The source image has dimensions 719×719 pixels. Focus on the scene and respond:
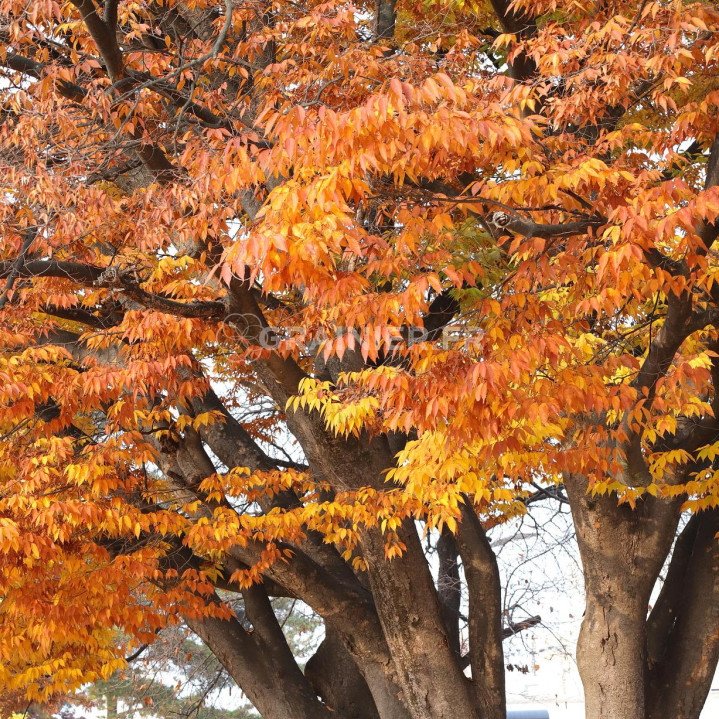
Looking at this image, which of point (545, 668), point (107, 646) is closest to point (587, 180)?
point (107, 646)

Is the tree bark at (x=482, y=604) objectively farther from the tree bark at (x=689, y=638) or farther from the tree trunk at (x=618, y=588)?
the tree bark at (x=689, y=638)

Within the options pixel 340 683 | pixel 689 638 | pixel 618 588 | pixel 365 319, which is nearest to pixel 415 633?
pixel 618 588

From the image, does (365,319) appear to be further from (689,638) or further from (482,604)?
(689,638)

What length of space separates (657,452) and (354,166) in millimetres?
4256

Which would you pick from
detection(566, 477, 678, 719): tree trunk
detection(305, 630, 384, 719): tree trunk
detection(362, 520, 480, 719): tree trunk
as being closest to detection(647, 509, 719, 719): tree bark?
detection(566, 477, 678, 719): tree trunk

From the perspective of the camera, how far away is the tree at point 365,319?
5.14 m

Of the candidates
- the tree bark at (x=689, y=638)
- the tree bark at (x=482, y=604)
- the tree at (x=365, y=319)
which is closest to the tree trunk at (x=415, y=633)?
the tree at (x=365, y=319)

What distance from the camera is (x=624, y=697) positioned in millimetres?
7410

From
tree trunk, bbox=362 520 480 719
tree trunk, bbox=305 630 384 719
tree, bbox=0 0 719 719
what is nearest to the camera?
tree, bbox=0 0 719 719

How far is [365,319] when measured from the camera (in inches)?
213

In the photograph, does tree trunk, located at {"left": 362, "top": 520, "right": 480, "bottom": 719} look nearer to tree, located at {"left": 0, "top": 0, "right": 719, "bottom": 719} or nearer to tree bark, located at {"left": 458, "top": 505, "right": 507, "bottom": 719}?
tree, located at {"left": 0, "top": 0, "right": 719, "bottom": 719}

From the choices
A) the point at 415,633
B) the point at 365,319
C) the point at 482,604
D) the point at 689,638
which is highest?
the point at 365,319

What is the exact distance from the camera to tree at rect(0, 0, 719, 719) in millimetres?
5145

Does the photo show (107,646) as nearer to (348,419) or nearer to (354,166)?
(348,419)
